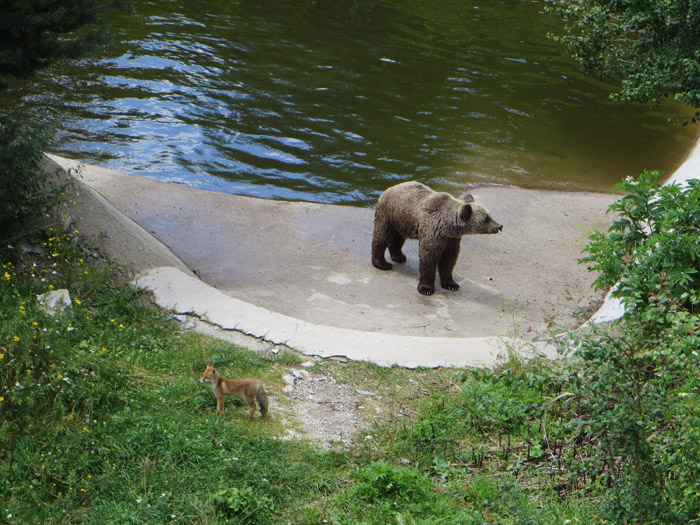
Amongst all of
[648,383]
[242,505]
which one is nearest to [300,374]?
[242,505]

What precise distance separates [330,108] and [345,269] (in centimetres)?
794

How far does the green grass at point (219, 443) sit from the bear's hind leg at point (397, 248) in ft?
12.6

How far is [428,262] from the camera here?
1032 cm

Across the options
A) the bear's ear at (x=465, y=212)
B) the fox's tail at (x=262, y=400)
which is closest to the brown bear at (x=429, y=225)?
the bear's ear at (x=465, y=212)

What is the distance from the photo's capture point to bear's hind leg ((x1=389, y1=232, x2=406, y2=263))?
11243 millimetres

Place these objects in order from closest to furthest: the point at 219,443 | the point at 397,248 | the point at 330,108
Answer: the point at 219,443, the point at 397,248, the point at 330,108

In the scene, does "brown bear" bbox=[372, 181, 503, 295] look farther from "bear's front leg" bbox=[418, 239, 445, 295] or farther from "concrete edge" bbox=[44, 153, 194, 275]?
"concrete edge" bbox=[44, 153, 194, 275]

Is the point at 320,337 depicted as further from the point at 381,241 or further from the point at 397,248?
the point at 397,248

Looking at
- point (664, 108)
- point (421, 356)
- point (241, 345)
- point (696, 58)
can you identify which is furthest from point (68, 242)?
point (664, 108)

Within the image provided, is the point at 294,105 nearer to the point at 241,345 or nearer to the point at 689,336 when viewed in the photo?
the point at 241,345

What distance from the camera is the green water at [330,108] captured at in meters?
15.3

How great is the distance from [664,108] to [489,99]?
5612mm

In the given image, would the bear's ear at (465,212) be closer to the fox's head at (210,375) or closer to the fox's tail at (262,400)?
the fox's tail at (262,400)

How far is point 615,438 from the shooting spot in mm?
4762
